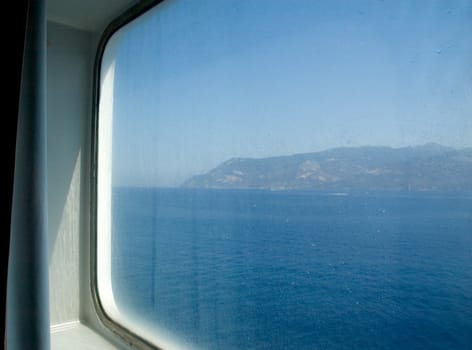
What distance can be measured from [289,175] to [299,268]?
360mm

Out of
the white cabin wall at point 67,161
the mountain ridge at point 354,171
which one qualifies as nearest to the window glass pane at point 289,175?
the mountain ridge at point 354,171

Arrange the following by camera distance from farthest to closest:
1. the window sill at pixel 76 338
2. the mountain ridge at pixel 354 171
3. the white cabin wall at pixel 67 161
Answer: the white cabin wall at pixel 67 161, the window sill at pixel 76 338, the mountain ridge at pixel 354 171

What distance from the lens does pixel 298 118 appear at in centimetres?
160

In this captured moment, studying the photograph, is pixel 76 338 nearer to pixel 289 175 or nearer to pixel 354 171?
pixel 289 175

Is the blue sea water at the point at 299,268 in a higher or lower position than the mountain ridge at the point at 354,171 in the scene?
lower

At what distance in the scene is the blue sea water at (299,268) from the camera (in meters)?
1.06

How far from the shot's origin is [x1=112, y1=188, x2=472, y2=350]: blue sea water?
1061 millimetres

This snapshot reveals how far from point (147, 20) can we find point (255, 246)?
1304 mm

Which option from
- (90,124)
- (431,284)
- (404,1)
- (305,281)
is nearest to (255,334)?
(305,281)

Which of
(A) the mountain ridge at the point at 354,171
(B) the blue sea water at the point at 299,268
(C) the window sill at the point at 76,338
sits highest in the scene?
(A) the mountain ridge at the point at 354,171

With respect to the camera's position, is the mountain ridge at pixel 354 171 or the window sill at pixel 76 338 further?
the window sill at pixel 76 338

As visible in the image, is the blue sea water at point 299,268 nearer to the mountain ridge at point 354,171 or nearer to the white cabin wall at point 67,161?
the mountain ridge at point 354,171

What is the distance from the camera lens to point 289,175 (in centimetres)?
157

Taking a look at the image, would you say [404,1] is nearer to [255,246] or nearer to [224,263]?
[255,246]
